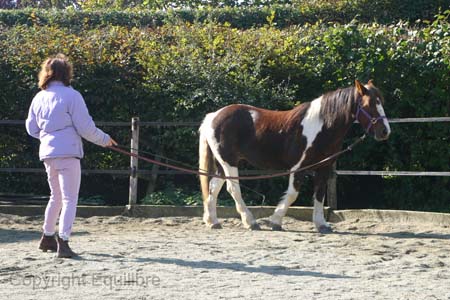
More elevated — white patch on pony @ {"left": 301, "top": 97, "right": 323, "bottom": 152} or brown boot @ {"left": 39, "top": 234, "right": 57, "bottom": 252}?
white patch on pony @ {"left": 301, "top": 97, "right": 323, "bottom": 152}

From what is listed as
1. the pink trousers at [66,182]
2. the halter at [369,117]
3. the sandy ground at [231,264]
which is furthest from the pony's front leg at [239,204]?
the pink trousers at [66,182]

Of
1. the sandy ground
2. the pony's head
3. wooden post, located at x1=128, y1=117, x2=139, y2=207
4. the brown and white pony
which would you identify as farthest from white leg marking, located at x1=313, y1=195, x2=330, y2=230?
wooden post, located at x1=128, y1=117, x2=139, y2=207

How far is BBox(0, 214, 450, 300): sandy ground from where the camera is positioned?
5.80m

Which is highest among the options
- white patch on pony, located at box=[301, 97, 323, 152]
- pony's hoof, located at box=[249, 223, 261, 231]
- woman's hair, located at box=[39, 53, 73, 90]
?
woman's hair, located at box=[39, 53, 73, 90]

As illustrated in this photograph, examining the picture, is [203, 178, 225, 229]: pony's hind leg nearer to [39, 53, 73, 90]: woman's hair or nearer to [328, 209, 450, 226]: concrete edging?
[328, 209, 450, 226]: concrete edging

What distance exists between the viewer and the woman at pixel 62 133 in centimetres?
707

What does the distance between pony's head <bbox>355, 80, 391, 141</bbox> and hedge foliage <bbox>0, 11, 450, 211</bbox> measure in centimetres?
237

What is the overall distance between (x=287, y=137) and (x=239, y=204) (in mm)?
1036

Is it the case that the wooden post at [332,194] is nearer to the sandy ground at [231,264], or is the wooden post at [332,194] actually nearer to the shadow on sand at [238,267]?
the sandy ground at [231,264]

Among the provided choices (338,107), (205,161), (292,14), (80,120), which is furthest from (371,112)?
(292,14)

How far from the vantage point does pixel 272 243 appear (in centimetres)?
826

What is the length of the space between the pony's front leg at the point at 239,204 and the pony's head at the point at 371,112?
69.1 inches

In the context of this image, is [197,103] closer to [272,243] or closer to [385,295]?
[272,243]

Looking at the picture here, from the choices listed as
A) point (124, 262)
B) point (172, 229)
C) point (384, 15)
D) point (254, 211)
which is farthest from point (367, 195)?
point (384, 15)
